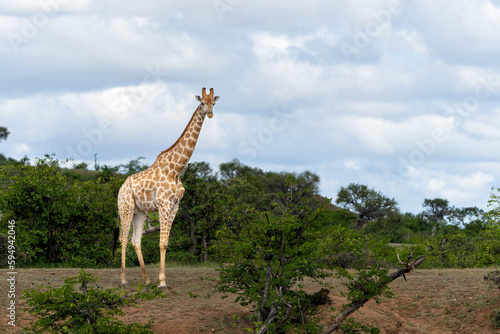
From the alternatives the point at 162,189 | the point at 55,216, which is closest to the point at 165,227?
the point at 162,189

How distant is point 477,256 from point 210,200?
955 cm

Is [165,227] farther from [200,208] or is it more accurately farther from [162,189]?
[200,208]

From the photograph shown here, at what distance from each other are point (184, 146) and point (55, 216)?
7.32 metres

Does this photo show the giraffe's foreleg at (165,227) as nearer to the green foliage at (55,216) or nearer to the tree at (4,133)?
the green foliage at (55,216)

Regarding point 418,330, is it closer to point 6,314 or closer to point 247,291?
Answer: point 247,291

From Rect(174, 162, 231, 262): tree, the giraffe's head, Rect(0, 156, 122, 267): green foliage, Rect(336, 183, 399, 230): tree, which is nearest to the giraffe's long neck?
the giraffe's head

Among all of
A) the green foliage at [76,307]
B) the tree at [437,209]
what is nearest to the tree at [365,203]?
the tree at [437,209]

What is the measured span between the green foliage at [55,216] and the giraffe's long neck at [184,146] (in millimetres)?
6716

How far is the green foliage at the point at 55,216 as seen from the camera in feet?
61.6

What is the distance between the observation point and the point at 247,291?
998cm

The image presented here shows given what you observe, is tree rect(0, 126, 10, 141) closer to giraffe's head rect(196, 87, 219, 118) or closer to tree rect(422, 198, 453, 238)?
tree rect(422, 198, 453, 238)

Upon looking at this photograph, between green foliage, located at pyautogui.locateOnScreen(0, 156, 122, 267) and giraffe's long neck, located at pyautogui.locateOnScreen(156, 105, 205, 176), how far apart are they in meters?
6.72

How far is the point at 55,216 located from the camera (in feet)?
62.2

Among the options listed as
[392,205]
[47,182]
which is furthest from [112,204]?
[392,205]
